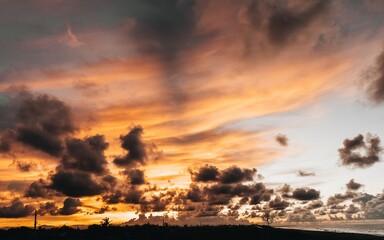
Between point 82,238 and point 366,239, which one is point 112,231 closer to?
point 82,238

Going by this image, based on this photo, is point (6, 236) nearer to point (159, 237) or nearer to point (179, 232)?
point (159, 237)

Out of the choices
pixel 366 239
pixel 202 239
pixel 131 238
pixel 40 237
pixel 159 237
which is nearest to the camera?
pixel 40 237

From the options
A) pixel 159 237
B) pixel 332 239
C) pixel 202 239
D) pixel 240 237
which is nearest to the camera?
pixel 159 237

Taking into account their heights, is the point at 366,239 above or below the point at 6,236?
below

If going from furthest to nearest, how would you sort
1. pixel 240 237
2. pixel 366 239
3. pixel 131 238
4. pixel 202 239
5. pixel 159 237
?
1. pixel 366 239
2. pixel 240 237
3. pixel 202 239
4. pixel 159 237
5. pixel 131 238

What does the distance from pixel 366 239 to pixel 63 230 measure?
4039 inches

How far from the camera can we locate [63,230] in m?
80.6

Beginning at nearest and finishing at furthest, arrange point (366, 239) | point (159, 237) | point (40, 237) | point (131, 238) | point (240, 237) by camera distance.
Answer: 1. point (40, 237)
2. point (131, 238)
3. point (159, 237)
4. point (240, 237)
5. point (366, 239)

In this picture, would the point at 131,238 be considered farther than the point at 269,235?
No

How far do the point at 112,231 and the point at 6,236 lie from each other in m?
21.3

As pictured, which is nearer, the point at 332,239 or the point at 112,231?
the point at 112,231

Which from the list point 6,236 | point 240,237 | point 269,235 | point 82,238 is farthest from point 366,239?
point 6,236

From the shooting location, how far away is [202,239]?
100m

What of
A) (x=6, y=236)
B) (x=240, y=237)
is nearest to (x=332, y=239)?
(x=240, y=237)
